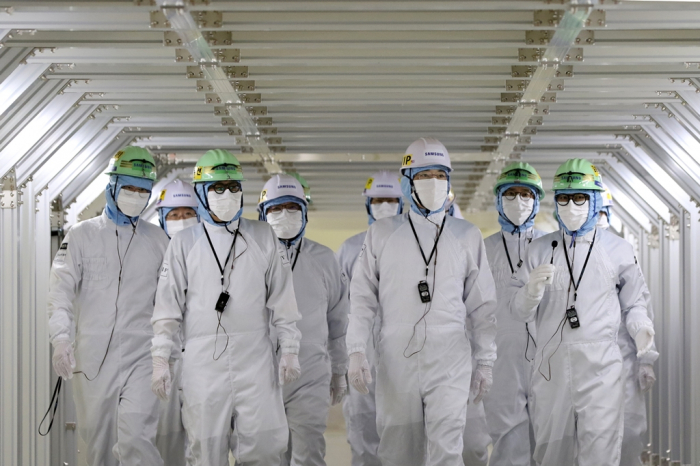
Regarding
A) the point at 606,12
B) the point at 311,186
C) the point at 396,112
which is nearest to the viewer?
the point at 606,12

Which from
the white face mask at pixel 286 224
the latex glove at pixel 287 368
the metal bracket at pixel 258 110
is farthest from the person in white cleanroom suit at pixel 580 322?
the metal bracket at pixel 258 110

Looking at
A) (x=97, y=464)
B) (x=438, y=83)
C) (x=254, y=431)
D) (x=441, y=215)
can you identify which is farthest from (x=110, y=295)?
(x=438, y=83)

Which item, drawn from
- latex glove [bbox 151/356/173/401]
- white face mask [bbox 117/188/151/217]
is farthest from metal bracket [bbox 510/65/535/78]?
latex glove [bbox 151/356/173/401]

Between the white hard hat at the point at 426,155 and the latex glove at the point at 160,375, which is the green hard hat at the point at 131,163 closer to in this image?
the latex glove at the point at 160,375

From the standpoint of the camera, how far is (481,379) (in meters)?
5.75

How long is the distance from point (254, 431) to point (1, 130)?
8.70 ft

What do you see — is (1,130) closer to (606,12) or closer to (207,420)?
(207,420)

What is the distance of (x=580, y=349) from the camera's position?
6094 mm

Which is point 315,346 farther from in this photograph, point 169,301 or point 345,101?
point 345,101

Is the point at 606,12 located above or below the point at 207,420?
above

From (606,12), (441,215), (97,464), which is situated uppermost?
(606,12)

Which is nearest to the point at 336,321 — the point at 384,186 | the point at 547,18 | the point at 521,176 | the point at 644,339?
the point at 384,186

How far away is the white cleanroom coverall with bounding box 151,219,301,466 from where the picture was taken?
5.34m

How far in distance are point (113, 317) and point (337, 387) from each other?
1.78 meters
